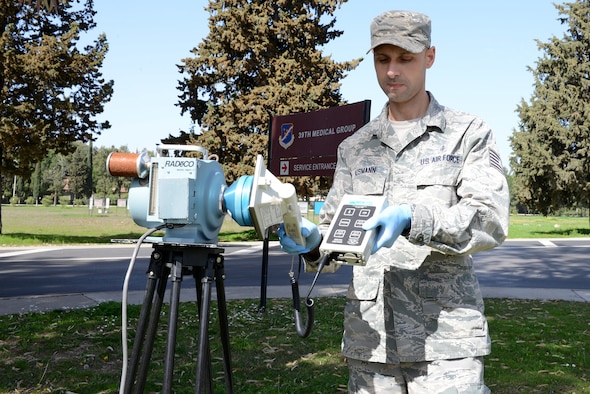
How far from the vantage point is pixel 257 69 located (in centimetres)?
2714

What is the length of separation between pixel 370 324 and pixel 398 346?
0.47 feet

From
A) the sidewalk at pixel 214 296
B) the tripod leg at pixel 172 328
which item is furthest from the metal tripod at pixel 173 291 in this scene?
the sidewalk at pixel 214 296

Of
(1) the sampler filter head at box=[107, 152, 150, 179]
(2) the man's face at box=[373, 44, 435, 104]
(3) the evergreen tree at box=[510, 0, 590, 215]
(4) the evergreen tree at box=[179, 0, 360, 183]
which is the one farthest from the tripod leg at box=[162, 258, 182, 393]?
(3) the evergreen tree at box=[510, 0, 590, 215]

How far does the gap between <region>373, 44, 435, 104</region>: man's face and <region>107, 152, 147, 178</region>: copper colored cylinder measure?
2.77 ft

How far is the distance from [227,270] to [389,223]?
11326mm

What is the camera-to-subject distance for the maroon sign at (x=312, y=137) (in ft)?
23.5

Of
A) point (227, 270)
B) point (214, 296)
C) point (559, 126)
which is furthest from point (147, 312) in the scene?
point (559, 126)

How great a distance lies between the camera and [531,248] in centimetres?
2081

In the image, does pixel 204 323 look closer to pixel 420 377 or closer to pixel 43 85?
pixel 420 377

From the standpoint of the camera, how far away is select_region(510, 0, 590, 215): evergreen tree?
33.0m

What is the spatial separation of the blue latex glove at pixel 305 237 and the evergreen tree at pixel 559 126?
110 feet

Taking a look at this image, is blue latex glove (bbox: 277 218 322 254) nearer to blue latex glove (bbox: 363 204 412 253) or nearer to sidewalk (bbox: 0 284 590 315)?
blue latex glove (bbox: 363 204 412 253)

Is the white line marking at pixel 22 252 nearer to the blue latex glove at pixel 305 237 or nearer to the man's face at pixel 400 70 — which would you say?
the blue latex glove at pixel 305 237

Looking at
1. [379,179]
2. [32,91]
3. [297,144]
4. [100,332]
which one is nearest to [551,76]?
[32,91]
